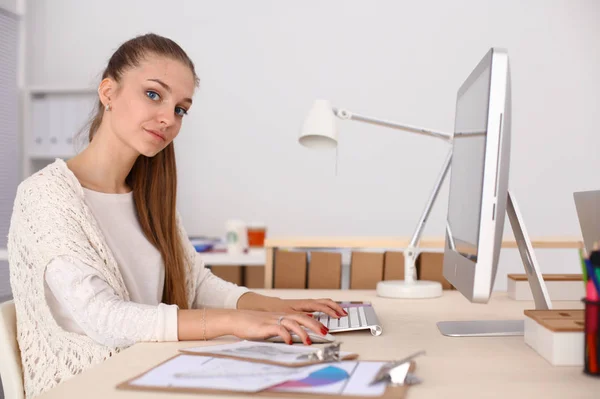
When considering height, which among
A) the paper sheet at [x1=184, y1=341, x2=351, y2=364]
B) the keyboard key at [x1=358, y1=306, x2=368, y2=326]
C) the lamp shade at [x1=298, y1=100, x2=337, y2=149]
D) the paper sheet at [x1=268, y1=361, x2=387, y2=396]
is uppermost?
the lamp shade at [x1=298, y1=100, x2=337, y2=149]

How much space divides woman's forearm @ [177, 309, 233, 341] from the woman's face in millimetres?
473

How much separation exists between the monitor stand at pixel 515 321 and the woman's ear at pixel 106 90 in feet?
2.80

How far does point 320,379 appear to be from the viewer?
791mm

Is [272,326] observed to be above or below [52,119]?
below

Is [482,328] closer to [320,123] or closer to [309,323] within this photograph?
[309,323]

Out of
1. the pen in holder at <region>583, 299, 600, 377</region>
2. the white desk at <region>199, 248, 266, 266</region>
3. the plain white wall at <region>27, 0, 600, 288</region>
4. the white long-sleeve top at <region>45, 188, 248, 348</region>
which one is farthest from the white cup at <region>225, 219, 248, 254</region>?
the pen in holder at <region>583, 299, 600, 377</region>

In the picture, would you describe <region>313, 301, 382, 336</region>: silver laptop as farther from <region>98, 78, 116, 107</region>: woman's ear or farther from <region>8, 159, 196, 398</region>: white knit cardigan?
<region>98, 78, 116, 107</region>: woman's ear

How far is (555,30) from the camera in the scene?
3676 mm

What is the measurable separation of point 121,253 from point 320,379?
780 mm

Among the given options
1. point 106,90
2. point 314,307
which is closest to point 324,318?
point 314,307

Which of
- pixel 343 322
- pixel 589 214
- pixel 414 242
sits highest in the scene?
pixel 589 214

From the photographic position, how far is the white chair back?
1.24m

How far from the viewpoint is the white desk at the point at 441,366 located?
0.77 m

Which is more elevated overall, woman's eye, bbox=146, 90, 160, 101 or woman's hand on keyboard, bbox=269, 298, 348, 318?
woman's eye, bbox=146, 90, 160, 101
